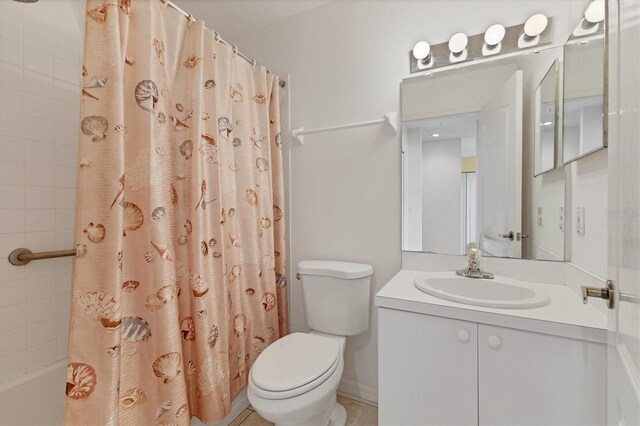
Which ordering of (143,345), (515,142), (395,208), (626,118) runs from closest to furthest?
(626,118), (143,345), (515,142), (395,208)

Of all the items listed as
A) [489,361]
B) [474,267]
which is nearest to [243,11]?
[474,267]

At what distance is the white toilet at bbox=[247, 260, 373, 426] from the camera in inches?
45.1

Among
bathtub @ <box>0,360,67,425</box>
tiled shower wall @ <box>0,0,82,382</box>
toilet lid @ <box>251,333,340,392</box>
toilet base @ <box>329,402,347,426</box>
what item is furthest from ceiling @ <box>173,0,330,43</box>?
toilet base @ <box>329,402,347,426</box>

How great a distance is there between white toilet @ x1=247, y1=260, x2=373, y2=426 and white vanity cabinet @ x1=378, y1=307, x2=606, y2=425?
28 cm

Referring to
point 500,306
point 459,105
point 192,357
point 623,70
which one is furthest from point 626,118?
point 192,357

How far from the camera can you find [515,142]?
1.42 metres

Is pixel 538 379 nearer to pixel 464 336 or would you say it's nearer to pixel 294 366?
pixel 464 336

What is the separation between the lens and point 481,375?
1037 mm

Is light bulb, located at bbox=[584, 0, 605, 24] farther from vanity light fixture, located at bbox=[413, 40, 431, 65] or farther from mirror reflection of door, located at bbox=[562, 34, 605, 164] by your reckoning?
vanity light fixture, located at bbox=[413, 40, 431, 65]

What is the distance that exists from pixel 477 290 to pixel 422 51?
124cm

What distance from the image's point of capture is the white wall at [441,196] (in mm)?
1545

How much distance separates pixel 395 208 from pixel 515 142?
2.15ft

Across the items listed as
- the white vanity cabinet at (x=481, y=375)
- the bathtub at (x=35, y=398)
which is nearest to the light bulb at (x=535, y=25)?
the white vanity cabinet at (x=481, y=375)

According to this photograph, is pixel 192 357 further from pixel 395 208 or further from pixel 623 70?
pixel 623 70
